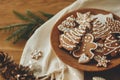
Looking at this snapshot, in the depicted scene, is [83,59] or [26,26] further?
[26,26]

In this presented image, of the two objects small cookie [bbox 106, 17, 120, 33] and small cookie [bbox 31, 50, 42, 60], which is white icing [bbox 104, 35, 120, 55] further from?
small cookie [bbox 31, 50, 42, 60]

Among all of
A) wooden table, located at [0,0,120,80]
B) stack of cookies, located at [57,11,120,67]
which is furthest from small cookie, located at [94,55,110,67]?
wooden table, located at [0,0,120,80]

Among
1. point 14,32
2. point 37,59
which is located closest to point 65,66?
point 37,59

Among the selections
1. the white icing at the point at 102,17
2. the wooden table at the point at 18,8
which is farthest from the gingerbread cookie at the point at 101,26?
the wooden table at the point at 18,8

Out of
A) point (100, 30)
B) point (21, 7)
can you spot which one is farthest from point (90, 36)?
point (21, 7)

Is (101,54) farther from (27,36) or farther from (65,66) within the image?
(27,36)

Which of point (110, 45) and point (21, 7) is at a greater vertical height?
point (21, 7)

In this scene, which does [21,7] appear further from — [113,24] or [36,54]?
[113,24]

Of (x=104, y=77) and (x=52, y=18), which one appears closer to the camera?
(x=104, y=77)
